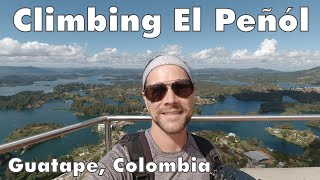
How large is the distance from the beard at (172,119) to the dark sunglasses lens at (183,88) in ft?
0.18

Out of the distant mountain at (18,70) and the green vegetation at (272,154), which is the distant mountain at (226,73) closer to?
the distant mountain at (18,70)

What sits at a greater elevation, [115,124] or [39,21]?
[39,21]

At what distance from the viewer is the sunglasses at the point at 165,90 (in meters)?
1.11

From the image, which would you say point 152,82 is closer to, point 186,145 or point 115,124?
point 186,145

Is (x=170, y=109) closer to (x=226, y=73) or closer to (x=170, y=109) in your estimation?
(x=170, y=109)

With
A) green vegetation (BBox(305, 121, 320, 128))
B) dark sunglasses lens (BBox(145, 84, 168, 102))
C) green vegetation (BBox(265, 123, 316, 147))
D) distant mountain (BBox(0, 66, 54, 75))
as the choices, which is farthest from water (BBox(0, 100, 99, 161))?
distant mountain (BBox(0, 66, 54, 75))

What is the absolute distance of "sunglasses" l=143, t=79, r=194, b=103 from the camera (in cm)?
111

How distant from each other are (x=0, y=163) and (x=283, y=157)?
9.23ft

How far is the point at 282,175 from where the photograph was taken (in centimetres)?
334

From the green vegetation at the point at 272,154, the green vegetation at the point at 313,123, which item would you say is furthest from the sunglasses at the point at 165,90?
the green vegetation at the point at 313,123

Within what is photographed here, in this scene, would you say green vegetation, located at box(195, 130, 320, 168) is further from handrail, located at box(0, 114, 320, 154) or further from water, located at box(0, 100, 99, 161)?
water, located at box(0, 100, 99, 161)

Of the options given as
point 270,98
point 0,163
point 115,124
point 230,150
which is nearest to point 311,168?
point 230,150

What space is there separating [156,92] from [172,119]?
0.37 feet

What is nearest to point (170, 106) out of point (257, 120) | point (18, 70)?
point (257, 120)
